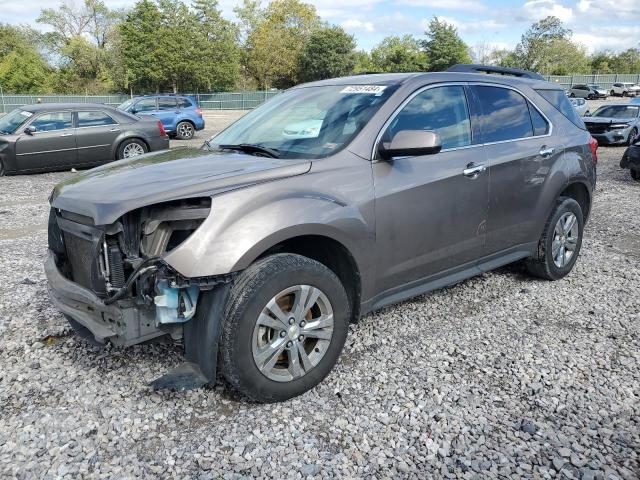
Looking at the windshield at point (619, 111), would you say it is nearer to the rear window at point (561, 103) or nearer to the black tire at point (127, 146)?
the black tire at point (127, 146)

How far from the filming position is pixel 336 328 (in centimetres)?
321

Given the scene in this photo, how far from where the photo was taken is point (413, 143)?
331 cm

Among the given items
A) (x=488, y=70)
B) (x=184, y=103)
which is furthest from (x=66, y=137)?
(x=488, y=70)

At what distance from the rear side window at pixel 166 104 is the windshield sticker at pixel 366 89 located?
18.0 metres

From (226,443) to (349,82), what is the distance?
2634 millimetres

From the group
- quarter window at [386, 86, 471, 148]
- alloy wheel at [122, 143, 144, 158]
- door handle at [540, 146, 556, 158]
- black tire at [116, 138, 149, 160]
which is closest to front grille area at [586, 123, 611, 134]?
black tire at [116, 138, 149, 160]

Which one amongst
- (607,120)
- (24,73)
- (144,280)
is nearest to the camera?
(144,280)

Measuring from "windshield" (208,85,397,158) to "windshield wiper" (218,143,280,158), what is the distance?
0.8 inches

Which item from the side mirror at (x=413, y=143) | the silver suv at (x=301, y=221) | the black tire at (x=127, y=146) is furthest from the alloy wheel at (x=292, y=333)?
the black tire at (x=127, y=146)

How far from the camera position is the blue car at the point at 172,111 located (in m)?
20.1

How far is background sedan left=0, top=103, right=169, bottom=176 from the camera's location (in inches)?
455

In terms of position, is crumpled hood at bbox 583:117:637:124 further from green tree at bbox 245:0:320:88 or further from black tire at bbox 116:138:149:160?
green tree at bbox 245:0:320:88

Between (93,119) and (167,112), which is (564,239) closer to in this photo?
(93,119)

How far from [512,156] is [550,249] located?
1.10m
